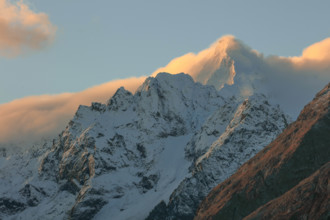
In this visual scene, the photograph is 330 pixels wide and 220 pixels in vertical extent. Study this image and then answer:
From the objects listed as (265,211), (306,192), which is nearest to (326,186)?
(306,192)

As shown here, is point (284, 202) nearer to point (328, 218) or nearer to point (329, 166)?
point (329, 166)

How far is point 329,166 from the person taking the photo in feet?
486

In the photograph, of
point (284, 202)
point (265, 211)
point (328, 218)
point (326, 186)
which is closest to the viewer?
point (328, 218)

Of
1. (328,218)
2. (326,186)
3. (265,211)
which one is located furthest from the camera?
(265,211)

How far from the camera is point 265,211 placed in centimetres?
16762

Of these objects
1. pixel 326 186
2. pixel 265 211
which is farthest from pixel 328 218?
pixel 265 211

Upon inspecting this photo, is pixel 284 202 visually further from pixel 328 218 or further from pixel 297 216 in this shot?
pixel 328 218

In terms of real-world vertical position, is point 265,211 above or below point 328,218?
above

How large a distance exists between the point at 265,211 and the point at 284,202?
42.6ft

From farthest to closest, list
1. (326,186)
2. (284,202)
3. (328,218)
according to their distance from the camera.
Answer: (284,202)
(326,186)
(328,218)

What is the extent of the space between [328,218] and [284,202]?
23.7 meters

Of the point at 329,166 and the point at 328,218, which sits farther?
the point at 329,166

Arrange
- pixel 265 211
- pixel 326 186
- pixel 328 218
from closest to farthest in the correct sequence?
pixel 328 218
pixel 326 186
pixel 265 211

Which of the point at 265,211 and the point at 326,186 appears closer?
the point at 326,186
